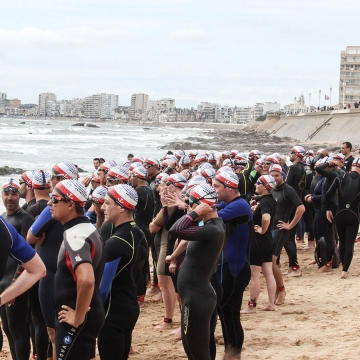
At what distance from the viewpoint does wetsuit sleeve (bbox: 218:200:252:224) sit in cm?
705

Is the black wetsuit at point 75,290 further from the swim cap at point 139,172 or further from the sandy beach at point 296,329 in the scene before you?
the swim cap at point 139,172

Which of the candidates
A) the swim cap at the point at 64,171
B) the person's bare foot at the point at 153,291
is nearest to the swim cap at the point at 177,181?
the swim cap at the point at 64,171

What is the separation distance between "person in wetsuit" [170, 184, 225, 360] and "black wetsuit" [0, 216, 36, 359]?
1726mm

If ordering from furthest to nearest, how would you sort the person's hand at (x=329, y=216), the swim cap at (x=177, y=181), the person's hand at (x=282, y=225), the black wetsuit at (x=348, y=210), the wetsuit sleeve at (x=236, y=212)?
the person's hand at (x=329, y=216) → the black wetsuit at (x=348, y=210) → the person's hand at (x=282, y=225) → the swim cap at (x=177, y=181) → the wetsuit sleeve at (x=236, y=212)

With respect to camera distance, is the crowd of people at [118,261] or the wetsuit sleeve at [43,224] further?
the wetsuit sleeve at [43,224]

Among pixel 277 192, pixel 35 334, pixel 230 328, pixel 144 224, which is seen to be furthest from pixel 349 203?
Result: pixel 35 334

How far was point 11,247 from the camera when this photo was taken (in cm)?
445

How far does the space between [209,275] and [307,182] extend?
8954 millimetres

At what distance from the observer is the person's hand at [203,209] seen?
6.00 meters

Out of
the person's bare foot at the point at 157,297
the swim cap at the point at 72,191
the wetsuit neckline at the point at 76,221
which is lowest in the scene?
the person's bare foot at the point at 157,297

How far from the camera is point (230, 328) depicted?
6.98 m

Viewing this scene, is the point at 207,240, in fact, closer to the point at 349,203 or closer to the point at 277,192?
the point at 277,192

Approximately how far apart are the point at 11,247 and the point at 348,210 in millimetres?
7327

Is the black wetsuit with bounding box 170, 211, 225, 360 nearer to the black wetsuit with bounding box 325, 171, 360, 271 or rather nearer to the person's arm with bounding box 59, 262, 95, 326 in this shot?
the person's arm with bounding box 59, 262, 95, 326
